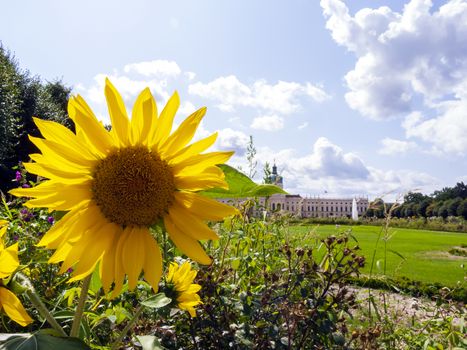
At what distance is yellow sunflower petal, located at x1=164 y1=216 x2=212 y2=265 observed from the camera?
0.72m

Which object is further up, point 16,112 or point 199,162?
point 16,112

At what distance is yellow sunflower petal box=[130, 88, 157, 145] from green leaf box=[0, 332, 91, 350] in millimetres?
365

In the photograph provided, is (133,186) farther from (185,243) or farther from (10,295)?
(10,295)

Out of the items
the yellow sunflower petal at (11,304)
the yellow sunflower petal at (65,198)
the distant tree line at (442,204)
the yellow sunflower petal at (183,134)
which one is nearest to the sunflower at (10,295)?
the yellow sunflower petal at (11,304)

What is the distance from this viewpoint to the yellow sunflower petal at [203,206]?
0.73 meters

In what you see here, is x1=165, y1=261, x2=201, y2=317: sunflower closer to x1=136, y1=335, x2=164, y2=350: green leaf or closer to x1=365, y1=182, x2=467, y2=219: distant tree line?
x1=136, y1=335, x2=164, y2=350: green leaf

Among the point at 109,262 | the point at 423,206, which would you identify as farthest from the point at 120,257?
the point at 423,206

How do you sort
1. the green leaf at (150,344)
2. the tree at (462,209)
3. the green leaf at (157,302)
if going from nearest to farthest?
the green leaf at (150,344), the green leaf at (157,302), the tree at (462,209)

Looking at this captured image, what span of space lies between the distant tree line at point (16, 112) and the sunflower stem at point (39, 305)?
17.4 metres

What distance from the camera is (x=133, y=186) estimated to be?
0.76 metres

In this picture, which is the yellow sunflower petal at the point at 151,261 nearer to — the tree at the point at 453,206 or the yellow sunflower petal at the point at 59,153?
the yellow sunflower petal at the point at 59,153

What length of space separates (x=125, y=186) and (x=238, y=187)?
0.21m

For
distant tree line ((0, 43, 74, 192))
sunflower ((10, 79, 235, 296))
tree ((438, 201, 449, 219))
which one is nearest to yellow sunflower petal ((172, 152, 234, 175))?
sunflower ((10, 79, 235, 296))

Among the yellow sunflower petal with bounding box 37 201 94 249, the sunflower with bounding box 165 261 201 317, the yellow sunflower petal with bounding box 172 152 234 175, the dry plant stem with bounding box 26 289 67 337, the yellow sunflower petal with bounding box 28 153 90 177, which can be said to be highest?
the yellow sunflower petal with bounding box 172 152 234 175
